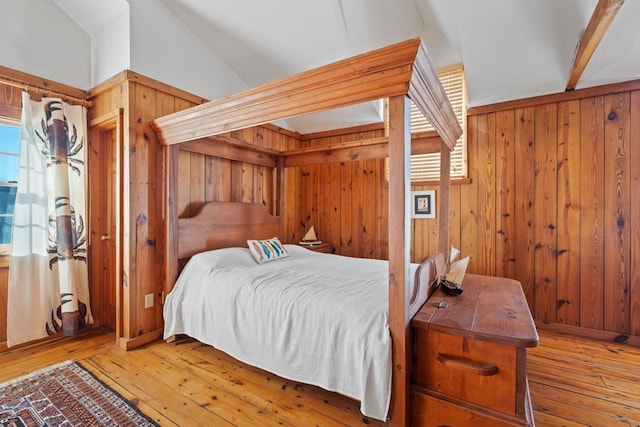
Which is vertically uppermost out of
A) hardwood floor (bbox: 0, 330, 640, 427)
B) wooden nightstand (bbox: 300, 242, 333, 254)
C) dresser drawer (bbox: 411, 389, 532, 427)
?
wooden nightstand (bbox: 300, 242, 333, 254)

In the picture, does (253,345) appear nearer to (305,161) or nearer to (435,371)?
(435,371)

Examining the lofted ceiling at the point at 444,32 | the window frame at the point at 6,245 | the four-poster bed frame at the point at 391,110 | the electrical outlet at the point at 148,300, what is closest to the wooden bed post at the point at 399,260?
the four-poster bed frame at the point at 391,110

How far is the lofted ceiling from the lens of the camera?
7.18 feet

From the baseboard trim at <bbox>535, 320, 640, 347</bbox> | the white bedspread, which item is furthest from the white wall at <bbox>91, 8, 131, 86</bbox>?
the baseboard trim at <bbox>535, 320, 640, 347</bbox>

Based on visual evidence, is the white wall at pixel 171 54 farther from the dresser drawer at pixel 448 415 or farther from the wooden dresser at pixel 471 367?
the dresser drawer at pixel 448 415

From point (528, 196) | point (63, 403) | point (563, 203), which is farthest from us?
point (528, 196)

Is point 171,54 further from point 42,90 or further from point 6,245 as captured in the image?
point 6,245

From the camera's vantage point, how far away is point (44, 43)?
2.41 metres

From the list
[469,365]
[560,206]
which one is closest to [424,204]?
[560,206]

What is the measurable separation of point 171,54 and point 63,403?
2687 millimetres

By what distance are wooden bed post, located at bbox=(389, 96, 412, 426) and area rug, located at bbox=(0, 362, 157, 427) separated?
1.28 m

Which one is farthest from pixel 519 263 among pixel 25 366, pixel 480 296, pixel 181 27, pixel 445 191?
pixel 25 366

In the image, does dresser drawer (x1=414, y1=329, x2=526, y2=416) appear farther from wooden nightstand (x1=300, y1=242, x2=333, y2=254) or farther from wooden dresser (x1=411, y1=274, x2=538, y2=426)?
wooden nightstand (x1=300, y1=242, x2=333, y2=254)

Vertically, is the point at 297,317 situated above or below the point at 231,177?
below
